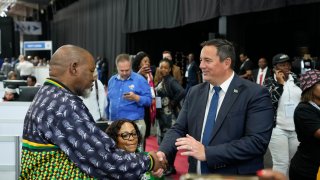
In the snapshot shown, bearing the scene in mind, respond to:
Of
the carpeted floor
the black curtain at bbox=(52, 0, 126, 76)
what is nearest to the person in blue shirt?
the carpeted floor

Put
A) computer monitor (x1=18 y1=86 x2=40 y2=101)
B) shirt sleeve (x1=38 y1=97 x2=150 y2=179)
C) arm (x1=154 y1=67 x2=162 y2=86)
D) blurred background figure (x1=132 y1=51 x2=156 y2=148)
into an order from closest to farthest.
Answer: shirt sleeve (x1=38 y1=97 x2=150 y2=179), blurred background figure (x1=132 y1=51 x2=156 y2=148), computer monitor (x1=18 y1=86 x2=40 y2=101), arm (x1=154 y1=67 x2=162 y2=86)

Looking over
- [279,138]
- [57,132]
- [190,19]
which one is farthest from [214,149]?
[190,19]

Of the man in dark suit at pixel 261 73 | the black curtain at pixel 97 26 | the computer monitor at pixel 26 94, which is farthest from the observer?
the black curtain at pixel 97 26

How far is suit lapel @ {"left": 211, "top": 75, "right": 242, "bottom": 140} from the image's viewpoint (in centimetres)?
279

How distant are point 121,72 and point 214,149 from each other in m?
3.17

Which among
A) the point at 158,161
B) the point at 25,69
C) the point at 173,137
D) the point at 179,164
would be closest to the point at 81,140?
the point at 158,161

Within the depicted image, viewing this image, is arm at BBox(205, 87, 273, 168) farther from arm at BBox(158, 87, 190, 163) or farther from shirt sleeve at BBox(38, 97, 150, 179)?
shirt sleeve at BBox(38, 97, 150, 179)

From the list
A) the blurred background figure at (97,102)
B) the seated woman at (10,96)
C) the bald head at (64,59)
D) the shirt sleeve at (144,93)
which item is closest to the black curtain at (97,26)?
the seated woman at (10,96)

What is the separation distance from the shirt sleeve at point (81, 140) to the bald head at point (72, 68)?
12cm

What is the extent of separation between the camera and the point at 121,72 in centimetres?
573

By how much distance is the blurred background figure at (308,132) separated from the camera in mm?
3730

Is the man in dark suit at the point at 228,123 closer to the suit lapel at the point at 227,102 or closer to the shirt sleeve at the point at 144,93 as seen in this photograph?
the suit lapel at the point at 227,102

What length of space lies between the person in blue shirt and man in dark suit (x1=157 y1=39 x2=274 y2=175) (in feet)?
9.16

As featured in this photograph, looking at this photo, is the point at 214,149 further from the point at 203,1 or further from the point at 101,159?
the point at 203,1
